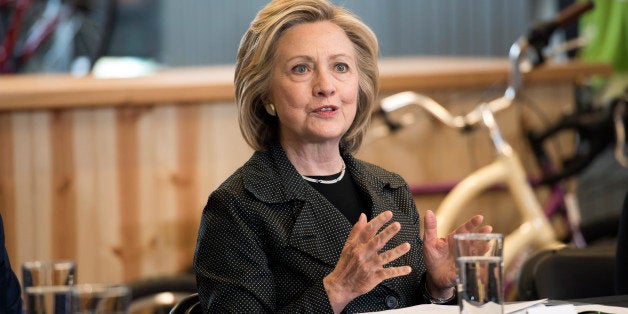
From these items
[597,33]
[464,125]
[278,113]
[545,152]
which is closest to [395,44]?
[597,33]

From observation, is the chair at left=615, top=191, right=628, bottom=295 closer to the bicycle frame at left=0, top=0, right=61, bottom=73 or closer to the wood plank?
the wood plank

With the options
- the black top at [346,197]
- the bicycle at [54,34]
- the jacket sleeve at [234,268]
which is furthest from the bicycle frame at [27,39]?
the jacket sleeve at [234,268]

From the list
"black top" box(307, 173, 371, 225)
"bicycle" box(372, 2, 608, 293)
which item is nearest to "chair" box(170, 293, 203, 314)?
"black top" box(307, 173, 371, 225)

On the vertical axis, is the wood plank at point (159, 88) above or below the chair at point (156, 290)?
above

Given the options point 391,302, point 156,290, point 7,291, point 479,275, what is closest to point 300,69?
point 391,302

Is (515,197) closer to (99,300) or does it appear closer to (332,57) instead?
(332,57)

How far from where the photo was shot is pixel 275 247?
77.6 inches

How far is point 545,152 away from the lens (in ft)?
14.5

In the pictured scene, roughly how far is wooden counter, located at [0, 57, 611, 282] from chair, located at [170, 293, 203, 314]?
184 centimetres

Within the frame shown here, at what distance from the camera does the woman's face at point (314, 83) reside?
207cm

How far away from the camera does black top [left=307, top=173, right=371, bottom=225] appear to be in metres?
2.14

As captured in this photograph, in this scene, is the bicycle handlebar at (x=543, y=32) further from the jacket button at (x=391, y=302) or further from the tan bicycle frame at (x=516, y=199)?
the jacket button at (x=391, y=302)

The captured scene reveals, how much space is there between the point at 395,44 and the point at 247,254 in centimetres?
587

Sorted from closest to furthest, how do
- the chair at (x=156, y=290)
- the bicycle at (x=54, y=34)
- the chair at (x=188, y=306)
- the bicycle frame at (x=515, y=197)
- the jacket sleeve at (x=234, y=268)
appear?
1. the jacket sleeve at (x=234, y=268)
2. the chair at (x=188, y=306)
3. the chair at (x=156, y=290)
4. the bicycle frame at (x=515, y=197)
5. the bicycle at (x=54, y=34)
